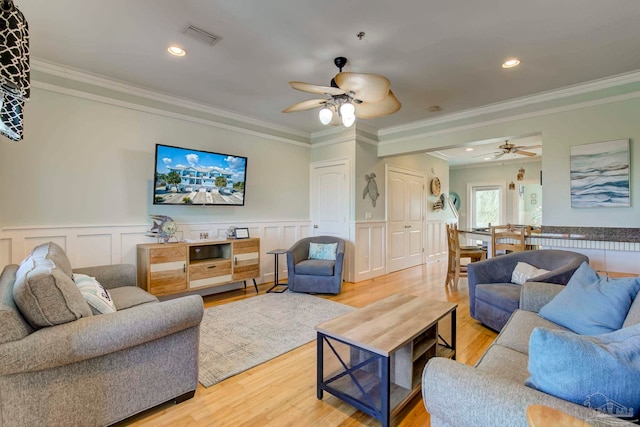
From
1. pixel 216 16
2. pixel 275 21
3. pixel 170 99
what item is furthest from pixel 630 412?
pixel 170 99

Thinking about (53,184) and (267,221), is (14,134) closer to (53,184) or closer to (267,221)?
(53,184)

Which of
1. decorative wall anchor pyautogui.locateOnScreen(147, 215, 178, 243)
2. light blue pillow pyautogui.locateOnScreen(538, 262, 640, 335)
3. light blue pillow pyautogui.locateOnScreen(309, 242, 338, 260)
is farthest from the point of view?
light blue pillow pyautogui.locateOnScreen(309, 242, 338, 260)

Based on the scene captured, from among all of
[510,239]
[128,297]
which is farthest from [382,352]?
[510,239]

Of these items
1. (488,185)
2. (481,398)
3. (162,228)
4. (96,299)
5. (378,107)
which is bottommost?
(481,398)

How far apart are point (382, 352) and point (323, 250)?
123 inches

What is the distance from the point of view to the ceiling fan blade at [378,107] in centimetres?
275

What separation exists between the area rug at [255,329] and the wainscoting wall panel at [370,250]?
4.31 feet

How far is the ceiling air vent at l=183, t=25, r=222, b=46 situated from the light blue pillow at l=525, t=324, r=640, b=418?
296 centimetres

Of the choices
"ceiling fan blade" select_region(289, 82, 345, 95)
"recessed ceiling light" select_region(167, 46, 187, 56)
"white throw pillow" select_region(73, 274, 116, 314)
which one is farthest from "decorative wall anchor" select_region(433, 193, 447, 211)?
"white throw pillow" select_region(73, 274, 116, 314)

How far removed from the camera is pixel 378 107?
2.87m

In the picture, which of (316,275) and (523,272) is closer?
(523,272)

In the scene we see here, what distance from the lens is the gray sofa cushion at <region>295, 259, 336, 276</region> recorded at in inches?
167

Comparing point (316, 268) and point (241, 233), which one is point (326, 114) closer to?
point (316, 268)

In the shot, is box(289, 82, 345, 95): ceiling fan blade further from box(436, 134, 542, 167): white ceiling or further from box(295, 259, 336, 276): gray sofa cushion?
box(436, 134, 542, 167): white ceiling
